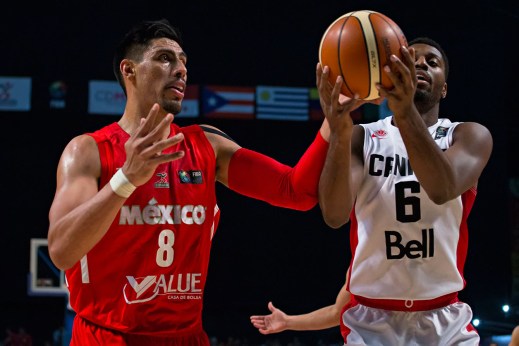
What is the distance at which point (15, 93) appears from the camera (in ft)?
49.1

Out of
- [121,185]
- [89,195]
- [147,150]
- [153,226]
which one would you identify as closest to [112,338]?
[153,226]

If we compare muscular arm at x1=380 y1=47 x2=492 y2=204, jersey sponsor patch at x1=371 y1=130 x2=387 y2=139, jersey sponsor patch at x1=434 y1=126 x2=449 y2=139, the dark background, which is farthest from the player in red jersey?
the dark background

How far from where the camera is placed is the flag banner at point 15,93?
1491 cm

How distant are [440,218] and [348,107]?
782 millimetres

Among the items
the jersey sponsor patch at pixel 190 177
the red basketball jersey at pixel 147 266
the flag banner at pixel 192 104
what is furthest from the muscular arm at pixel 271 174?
the flag banner at pixel 192 104

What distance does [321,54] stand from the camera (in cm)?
323

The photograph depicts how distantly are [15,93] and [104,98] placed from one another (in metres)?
1.73

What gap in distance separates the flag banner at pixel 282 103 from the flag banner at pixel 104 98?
280cm

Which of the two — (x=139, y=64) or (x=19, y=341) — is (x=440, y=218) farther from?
(x=19, y=341)

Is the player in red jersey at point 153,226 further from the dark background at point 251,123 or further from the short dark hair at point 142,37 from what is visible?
the dark background at point 251,123

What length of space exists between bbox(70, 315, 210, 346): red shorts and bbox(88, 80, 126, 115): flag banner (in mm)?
12098

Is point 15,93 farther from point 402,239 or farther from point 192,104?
point 402,239

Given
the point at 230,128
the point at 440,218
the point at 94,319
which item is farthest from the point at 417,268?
the point at 230,128

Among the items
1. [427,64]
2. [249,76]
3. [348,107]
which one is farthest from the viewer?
[249,76]
